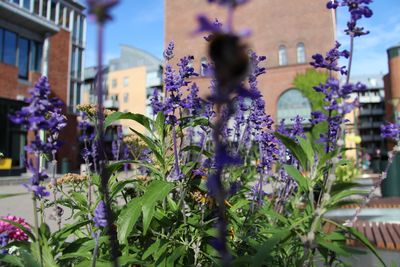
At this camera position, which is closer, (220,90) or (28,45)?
(220,90)

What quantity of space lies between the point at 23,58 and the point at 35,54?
1391 mm

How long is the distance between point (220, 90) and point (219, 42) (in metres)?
0.08

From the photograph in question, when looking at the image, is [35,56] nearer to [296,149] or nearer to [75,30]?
[75,30]

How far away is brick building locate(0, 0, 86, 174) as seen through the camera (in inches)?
950

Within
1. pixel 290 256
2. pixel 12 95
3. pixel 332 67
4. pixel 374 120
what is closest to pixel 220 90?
pixel 332 67

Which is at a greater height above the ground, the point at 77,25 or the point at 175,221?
the point at 77,25

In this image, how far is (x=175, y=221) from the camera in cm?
236

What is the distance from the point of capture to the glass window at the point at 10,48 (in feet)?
81.8

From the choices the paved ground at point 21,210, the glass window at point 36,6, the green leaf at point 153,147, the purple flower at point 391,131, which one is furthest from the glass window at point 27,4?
the purple flower at point 391,131

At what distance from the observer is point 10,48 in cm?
2536

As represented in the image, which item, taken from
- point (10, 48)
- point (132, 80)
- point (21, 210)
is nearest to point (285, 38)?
point (10, 48)

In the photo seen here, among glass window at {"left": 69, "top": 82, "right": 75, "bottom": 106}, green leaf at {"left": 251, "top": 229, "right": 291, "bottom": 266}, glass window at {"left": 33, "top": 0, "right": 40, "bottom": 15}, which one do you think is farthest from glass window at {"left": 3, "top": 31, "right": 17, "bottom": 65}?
green leaf at {"left": 251, "top": 229, "right": 291, "bottom": 266}

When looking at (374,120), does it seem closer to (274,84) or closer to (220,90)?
(274,84)

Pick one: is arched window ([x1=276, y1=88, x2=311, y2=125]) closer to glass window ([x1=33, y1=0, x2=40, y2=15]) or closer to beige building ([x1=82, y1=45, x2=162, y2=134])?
beige building ([x1=82, y1=45, x2=162, y2=134])
